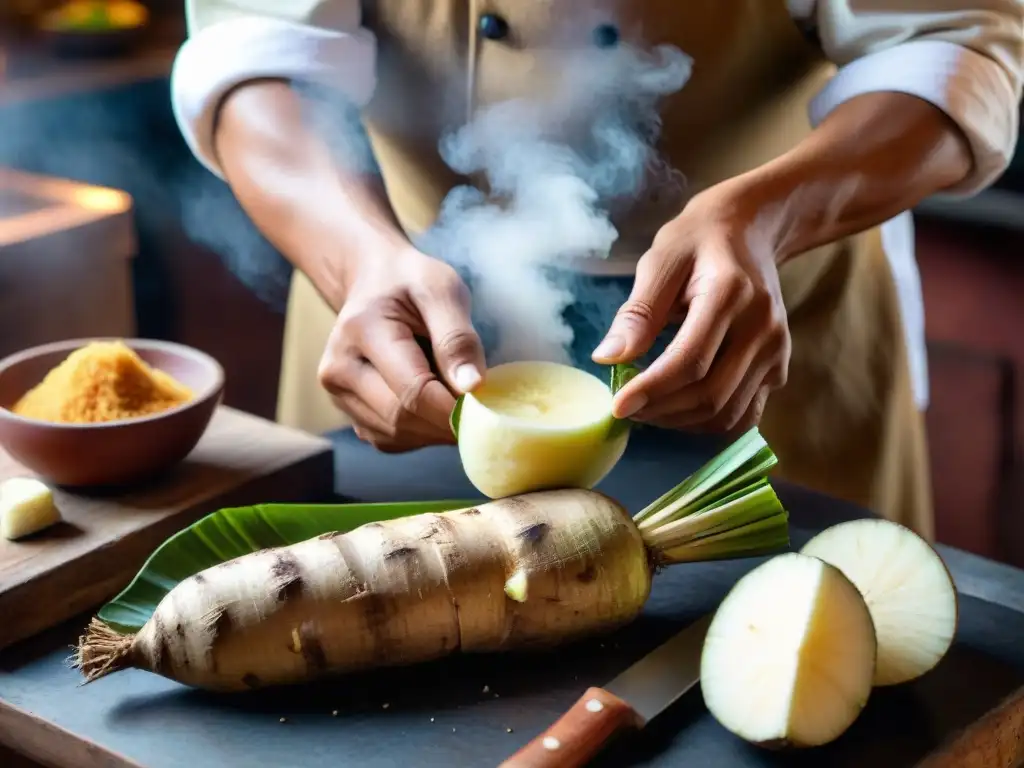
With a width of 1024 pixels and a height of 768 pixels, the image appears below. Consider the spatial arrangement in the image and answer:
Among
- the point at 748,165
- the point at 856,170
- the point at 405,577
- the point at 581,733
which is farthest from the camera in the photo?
the point at 748,165

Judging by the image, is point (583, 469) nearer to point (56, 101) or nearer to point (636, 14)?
point (636, 14)

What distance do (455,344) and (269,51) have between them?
0.48 metres

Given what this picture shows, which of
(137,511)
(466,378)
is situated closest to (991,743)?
(466,378)

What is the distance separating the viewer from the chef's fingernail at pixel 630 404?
0.95m

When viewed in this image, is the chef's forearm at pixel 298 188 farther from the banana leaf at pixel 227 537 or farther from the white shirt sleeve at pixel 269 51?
the banana leaf at pixel 227 537

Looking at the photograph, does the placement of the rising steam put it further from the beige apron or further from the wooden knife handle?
the wooden knife handle

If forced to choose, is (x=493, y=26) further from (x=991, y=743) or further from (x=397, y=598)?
(x=991, y=743)

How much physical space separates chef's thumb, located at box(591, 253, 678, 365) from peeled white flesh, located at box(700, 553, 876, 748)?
0.23 metres

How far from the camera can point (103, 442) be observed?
3.34ft

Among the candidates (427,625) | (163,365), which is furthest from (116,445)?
(427,625)

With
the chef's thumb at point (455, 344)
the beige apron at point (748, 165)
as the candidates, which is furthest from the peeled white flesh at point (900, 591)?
the beige apron at point (748, 165)

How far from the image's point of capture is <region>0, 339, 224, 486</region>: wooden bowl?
1.01 metres

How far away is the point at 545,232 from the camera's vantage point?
4.06ft

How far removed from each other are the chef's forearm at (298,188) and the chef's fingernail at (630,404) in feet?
1.02
